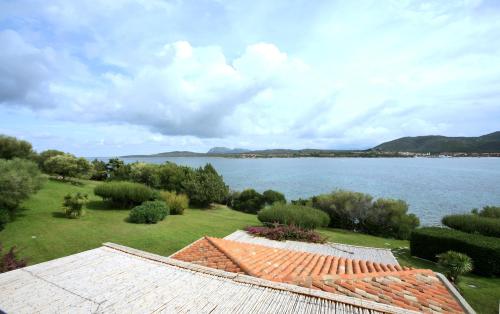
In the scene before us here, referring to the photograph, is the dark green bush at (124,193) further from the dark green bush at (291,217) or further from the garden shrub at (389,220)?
the garden shrub at (389,220)

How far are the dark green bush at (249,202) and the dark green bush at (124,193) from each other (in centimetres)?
1578

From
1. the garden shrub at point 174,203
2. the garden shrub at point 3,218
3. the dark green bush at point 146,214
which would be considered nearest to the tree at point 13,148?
the garden shrub at point 174,203

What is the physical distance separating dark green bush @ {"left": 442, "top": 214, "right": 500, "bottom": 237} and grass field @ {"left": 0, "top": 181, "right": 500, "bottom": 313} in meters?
5.28

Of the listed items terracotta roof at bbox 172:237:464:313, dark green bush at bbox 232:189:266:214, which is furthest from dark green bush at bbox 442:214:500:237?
dark green bush at bbox 232:189:266:214

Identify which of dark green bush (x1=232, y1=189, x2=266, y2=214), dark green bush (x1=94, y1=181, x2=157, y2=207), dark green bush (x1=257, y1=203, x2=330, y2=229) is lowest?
dark green bush (x1=232, y1=189, x2=266, y2=214)

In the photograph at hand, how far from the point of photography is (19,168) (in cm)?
1495

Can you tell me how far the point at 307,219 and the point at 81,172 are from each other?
25024mm

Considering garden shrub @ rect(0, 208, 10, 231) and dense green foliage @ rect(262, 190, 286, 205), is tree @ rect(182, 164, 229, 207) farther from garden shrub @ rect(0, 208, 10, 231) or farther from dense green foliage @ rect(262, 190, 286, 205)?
garden shrub @ rect(0, 208, 10, 231)

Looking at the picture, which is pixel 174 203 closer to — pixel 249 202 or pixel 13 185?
pixel 13 185

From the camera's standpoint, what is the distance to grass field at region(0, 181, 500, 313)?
1009cm

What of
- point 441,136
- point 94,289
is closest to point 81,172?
point 94,289

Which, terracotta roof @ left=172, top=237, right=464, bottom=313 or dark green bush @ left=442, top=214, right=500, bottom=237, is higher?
terracotta roof @ left=172, top=237, right=464, bottom=313

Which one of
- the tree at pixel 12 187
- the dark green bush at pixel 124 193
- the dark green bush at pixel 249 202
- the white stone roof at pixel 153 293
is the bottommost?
the dark green bush at pixel 249 202

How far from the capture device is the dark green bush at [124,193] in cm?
1933
